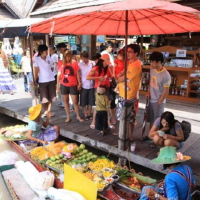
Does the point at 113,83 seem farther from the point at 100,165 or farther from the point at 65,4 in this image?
the point at 65,4

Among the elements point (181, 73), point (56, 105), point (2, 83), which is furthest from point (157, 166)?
point (2, 83)

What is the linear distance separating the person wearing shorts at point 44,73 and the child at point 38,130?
3.31 feet

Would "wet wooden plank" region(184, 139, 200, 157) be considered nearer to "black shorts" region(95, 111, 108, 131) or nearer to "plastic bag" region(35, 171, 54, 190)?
"black shorts" region(95, 111, 108, 131)

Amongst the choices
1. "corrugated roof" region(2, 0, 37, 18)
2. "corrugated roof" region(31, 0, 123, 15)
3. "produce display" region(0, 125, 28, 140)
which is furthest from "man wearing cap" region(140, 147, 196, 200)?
"corrugated roof" region(2, 0, 37, 18)

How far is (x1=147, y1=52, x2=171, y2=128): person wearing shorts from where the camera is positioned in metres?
3.83

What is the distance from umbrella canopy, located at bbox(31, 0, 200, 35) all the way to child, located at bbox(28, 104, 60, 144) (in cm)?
146

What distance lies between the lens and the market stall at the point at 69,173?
9.96 feet

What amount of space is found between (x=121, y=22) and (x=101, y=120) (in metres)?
2.02

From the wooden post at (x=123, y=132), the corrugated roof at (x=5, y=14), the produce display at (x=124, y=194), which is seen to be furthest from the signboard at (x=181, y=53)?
the corrugated roof at (x=5, y=14)

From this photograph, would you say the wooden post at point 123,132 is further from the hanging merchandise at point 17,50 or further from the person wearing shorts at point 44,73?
the hanging merchandise at point 17,50

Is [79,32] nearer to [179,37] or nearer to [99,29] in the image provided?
[99,29]

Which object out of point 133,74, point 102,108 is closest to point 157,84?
point 133,74

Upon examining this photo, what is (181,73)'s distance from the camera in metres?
7.55

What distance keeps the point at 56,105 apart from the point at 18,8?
5.47 meters
